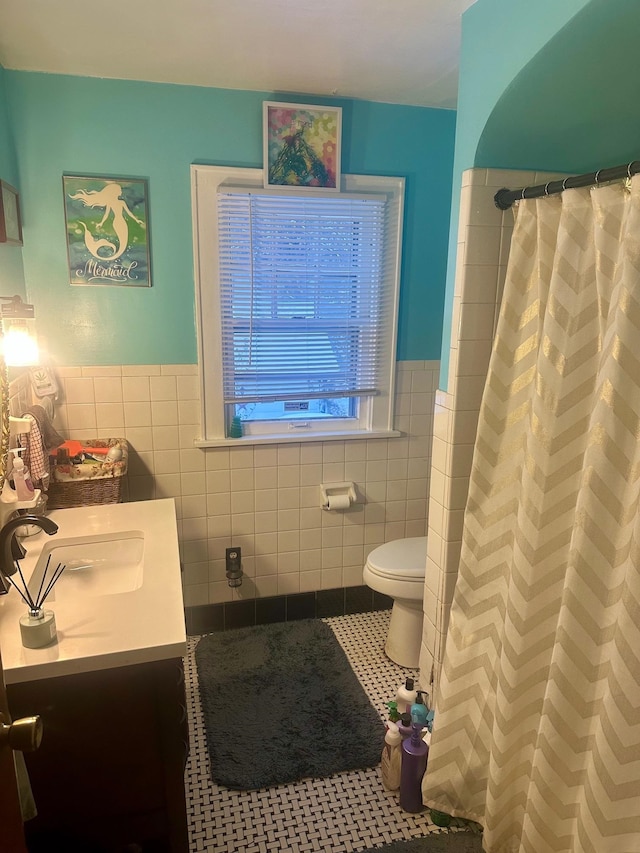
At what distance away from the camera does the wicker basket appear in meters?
2.18

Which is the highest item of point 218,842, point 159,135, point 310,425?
point 159,135

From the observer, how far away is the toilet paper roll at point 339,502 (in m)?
2.75

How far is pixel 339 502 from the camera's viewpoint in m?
2.76

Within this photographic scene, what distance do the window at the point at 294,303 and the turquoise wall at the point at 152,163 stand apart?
0.08m

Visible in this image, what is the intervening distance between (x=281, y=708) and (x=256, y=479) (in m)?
0.97

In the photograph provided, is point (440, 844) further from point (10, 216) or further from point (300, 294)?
point (10, 216)

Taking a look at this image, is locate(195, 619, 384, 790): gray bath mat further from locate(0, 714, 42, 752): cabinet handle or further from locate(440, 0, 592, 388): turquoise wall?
locate(440, 0, 592, 388): turquoise wall

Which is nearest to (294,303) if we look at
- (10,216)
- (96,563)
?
(10,216)

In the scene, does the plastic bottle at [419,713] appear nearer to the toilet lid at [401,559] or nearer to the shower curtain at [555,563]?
the shower curtain at [555,563]

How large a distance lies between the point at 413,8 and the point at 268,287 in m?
1.17

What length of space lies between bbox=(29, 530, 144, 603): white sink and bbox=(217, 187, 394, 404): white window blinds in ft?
2.98

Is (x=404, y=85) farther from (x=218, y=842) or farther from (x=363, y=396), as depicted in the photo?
(x=218, y=842)

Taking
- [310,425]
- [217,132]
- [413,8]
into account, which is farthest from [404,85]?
[310,425]

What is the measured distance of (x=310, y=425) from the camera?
9.07 ft
